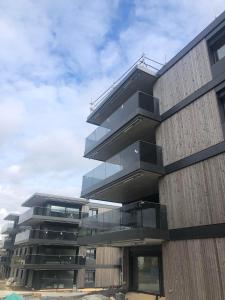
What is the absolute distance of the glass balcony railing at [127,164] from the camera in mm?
13680

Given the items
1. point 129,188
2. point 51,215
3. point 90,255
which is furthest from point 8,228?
point 129,188

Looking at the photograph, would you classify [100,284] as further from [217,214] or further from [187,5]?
[187,5]

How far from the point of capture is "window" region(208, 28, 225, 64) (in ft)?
41.6

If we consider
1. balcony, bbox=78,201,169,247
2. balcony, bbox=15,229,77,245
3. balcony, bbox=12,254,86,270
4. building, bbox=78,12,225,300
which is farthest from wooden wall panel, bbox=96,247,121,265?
balcony, bbox=78,201,169,247

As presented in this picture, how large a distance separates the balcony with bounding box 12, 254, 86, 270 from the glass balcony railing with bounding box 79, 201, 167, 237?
18.0 metres

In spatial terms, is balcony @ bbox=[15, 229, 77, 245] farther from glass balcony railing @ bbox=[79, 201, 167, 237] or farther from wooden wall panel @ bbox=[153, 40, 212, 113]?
wooden wall panel @ bbox=[153, 40, 212, 113]

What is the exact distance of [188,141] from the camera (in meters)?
12.8

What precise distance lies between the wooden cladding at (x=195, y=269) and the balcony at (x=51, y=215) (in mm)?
22686

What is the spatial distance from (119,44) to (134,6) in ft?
5.37

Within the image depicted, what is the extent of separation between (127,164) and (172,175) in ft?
8.04

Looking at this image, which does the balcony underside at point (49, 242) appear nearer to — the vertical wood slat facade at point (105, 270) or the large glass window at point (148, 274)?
the vertical wood slat facade at point (105, 270)

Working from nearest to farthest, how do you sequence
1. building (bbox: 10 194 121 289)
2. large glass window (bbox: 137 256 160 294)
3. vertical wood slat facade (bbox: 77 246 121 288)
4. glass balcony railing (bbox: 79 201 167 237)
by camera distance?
1. glass balcony railing (bbox: 79 201 167 237)
2. large glass window (bbox: 137 256 160 294)
3. building (bbox: 10 194 121 289)
4. vertical wood slat facade (bbox: 77 246 121 288)

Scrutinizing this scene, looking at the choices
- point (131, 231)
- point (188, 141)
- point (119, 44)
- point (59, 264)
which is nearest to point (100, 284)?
point (59, 264)

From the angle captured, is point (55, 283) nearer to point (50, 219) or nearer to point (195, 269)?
point (50, 219)
